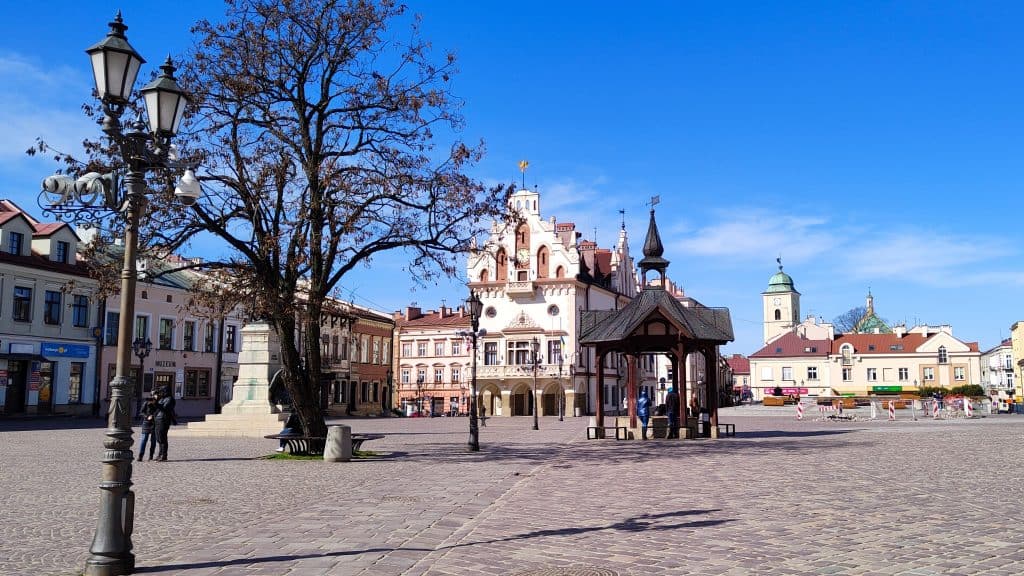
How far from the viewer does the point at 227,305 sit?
63.6ft

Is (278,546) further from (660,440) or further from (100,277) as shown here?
(660,440)

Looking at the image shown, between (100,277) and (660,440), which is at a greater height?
(100,277)

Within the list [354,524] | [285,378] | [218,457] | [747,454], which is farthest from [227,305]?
[747,454]

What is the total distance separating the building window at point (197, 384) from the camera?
2135 inches

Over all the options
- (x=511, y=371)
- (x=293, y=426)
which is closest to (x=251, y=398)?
(x=293, y=426)

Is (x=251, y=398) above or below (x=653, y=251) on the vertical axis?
below

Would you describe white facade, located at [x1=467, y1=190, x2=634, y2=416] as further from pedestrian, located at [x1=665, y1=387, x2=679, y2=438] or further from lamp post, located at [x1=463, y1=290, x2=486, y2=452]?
lamp post, located at [x1=463, y1=290, x2=486, y2=452]

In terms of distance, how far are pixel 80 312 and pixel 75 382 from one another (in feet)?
12.6

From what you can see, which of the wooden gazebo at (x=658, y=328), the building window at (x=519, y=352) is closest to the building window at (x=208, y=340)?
the building window at (x=519, y=352)

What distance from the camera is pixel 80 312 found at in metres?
46.9

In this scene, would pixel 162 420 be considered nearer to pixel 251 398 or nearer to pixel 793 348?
pixel 251 398

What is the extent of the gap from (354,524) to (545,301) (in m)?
59.1

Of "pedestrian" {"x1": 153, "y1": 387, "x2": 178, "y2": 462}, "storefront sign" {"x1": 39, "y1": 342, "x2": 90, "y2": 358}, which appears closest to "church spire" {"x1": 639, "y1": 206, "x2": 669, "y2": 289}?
"pedestrian" {"x1": 153, "y1": 387, "x2": 178, "y2": 462}

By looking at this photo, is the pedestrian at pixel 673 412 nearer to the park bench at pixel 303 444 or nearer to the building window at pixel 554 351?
the park bench at pixel 303 444
